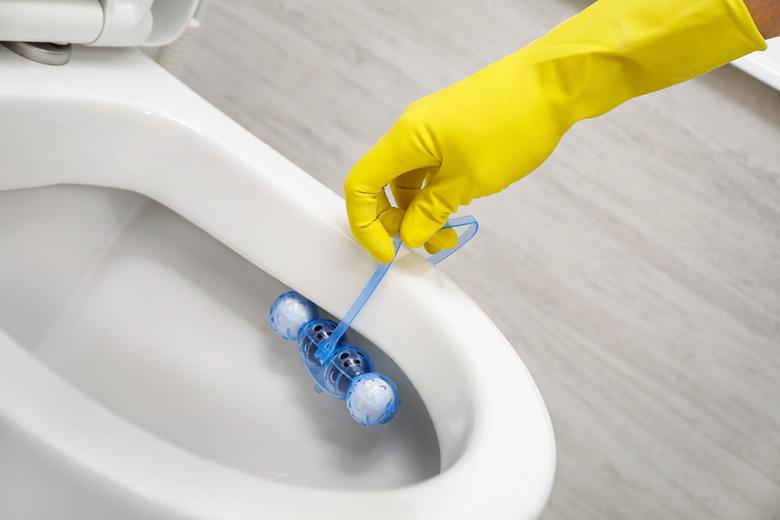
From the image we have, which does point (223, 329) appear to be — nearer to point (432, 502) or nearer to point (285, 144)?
point (432, 502)

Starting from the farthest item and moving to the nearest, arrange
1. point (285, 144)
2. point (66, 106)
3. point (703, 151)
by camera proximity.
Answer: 1. point (285, 144)
2. point (703, 151)
3. point (66, 106)

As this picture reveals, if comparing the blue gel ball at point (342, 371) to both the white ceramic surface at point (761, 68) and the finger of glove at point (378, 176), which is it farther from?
the white ceramic surface at point (761, 68)

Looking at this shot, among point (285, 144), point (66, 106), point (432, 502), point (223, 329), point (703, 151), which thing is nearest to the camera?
point (432, 502)

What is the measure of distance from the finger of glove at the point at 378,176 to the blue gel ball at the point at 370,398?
96 millimetres

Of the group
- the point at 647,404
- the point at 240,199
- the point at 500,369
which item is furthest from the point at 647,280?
the point at 240,199

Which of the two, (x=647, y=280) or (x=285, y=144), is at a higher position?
(x=647, y=280)

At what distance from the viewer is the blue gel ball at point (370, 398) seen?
607mm

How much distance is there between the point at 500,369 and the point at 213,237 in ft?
0.97

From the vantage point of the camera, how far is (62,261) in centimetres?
68

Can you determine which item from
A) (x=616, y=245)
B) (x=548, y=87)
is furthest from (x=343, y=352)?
(x=616, y=245)

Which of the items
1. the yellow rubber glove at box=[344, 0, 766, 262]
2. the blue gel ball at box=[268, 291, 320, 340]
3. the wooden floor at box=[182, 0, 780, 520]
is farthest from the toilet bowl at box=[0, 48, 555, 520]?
the wooden floor at box=[182, 0, 780, 520]

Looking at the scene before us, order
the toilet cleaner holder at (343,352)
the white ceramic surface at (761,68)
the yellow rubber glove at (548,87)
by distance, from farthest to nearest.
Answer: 1. the white ceramic surface at (761,68)
2. the toilet cleaner holder at (343,352)
3. the yellow rubber glove at (548,87)

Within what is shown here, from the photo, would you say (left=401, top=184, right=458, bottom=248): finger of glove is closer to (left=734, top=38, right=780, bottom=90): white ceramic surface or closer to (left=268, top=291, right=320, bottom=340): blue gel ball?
(left=268, top=291, right=320, bottom=340): blue gel ball

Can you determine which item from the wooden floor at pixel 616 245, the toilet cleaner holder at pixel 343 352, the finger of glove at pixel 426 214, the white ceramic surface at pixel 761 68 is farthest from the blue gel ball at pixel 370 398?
the white ceramic surface at pixel 761 68
